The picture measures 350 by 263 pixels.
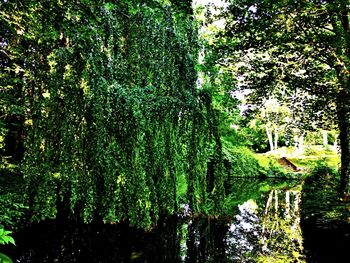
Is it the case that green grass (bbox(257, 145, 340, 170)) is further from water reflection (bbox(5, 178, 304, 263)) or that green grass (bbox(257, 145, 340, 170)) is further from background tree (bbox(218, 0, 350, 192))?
background tree (bbox(218, 0, 350, 192))

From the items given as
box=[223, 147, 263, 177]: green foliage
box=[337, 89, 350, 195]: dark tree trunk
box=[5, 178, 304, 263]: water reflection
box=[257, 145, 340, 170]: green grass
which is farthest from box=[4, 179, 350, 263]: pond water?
box=[257, 145, 340, 170]: green grass

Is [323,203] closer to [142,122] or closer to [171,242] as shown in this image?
[171,242]

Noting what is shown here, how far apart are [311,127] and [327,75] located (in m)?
1.44

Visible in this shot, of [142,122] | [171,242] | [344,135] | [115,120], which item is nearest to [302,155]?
[344,135]

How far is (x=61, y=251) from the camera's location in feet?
18.6

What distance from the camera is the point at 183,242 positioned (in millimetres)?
6273

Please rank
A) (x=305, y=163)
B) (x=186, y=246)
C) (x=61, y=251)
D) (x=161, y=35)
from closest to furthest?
(x=161, y=35) < (x=61, y=251) < (x=186, y=246) < (x=305, y=163)

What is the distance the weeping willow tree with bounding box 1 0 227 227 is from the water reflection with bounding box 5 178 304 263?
3.78ft

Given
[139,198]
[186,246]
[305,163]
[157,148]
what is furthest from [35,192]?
[305,163]

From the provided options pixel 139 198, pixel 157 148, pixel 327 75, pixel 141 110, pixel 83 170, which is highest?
pixel 327 75

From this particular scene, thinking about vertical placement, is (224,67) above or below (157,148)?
above

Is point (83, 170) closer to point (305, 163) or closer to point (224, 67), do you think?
point (224, 67)

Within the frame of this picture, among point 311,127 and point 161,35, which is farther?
point 311,127

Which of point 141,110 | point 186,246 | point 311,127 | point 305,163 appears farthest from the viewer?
point 305,163
